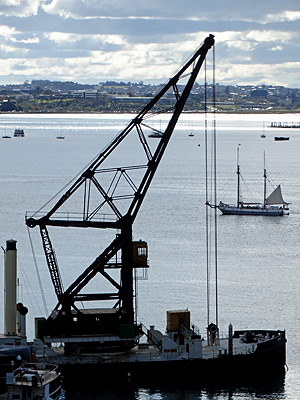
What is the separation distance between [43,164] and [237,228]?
93.0 meters

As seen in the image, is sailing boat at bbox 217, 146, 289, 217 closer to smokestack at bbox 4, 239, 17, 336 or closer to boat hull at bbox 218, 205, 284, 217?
boat hull at bbox 218, 205, 284, 217

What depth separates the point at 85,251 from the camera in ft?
274

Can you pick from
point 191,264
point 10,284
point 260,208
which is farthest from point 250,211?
point 10,284

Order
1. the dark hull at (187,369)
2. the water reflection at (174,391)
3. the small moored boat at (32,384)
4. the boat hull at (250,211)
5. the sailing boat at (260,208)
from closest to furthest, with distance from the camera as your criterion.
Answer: the small moored boat at (32,384) → the water reflection at (174,391) → the dark hull at (187,369) → the boat hull at (250,211) → the sailing boat at (260,208)

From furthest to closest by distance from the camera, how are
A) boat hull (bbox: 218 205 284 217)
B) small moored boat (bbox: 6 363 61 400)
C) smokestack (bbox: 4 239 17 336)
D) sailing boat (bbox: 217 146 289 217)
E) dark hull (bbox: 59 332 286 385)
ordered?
sailing boat (bbox: 217 146 289 217) < boat hull (bbox: 218 205 284 217) < smokestack (bbox: 4 239 17 336) < dark hull (bbox: 59 332 286 385) < small moored boat (bbox: 6 363 61 400)

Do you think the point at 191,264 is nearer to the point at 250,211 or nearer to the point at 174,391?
the point at 174,391

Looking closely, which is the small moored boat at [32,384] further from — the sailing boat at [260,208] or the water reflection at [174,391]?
the sailing boat at [260,208]

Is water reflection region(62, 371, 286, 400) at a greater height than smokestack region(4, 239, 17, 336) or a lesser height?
lesser

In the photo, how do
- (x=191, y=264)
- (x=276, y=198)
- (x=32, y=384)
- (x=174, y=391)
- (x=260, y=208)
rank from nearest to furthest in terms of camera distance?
(x=32, y=384) → (x=174, y=391) → (x=191, y=264) → (x=260, y=208) → (x=276, y=198)

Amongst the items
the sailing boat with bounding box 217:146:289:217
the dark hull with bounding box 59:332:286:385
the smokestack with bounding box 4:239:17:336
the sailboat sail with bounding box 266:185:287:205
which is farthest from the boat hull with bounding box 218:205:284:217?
the smokestack with bounding box 4:239:17:336

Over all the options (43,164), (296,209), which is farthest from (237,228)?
(43,164)

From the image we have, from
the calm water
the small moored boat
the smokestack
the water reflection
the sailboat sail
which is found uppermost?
the smokestack


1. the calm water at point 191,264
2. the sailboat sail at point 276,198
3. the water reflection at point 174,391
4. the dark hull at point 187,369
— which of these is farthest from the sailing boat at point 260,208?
the water reflection at point 174,391

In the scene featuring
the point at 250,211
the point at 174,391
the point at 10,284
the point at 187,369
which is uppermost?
the point at 10,284
